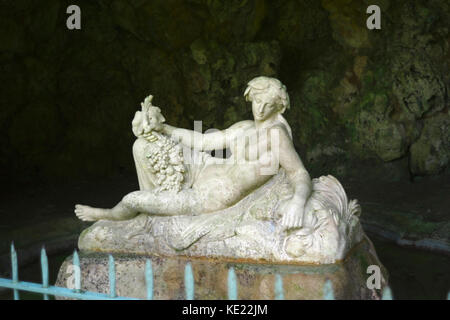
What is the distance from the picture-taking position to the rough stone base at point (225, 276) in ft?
11.0

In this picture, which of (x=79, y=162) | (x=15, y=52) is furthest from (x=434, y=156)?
(x=15, y=52)

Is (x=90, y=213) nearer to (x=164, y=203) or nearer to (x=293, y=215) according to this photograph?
(x=164, y=203)

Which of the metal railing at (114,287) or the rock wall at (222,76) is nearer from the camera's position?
the metal railing at (114,287)

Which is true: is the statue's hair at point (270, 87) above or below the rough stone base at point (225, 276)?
above

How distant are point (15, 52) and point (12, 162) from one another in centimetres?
148

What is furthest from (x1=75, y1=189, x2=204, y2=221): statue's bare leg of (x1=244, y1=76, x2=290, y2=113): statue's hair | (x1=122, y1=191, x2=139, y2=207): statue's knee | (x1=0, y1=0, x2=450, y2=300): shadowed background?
(x1=0, y1=0, x2=450, y2=300): shadowed background

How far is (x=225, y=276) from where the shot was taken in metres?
3.62

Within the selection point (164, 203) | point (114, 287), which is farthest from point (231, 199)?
point (114, 287)

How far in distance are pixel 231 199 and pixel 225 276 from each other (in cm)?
54

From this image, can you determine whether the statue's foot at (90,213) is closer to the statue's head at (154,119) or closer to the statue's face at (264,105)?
the statue's head at (154,119)

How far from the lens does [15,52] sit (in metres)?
7.02

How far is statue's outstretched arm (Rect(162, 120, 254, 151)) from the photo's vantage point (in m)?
4.00

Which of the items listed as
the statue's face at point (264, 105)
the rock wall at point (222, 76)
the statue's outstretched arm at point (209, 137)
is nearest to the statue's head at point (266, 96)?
the statue's face at point (264, 105)

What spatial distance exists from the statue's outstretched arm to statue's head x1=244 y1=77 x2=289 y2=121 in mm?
219
